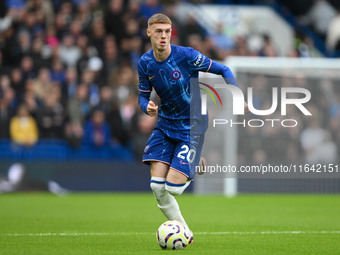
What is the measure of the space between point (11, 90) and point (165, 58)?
1107cm

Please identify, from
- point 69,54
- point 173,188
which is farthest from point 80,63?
point 173,188

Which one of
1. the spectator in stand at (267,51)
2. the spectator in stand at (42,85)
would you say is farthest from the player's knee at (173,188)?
the spectator in stand at (267,51)

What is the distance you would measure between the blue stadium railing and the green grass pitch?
109cm

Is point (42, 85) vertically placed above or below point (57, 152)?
above

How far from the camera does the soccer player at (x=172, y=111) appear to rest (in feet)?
26.9

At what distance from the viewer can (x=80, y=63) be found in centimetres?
1980

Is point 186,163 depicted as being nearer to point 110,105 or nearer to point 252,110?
point 252,110

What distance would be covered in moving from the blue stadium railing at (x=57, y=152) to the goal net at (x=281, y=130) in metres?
2.50

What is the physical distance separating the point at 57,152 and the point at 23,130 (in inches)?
42.0

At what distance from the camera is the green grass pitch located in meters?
7.95

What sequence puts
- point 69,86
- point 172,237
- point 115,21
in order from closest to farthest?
point 172,237 < point 69,86 < point 115,21

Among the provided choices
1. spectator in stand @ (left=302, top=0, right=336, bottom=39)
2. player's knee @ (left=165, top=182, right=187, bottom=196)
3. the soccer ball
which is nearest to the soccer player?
player's knee @ (left=165, top=182, right=187, bottom=196)

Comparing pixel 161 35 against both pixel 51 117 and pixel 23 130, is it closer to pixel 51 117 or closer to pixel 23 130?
pixel 51 117

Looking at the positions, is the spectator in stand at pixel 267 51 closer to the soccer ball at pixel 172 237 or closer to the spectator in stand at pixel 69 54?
the spectator in stand at pixel 69 54
